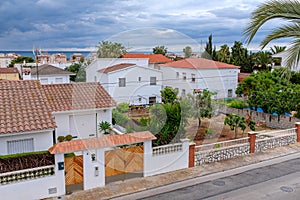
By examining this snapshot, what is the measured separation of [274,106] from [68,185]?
14.6 metres

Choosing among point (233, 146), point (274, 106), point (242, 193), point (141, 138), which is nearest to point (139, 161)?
point (141, 138)

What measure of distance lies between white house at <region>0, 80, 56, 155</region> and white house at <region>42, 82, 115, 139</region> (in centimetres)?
181

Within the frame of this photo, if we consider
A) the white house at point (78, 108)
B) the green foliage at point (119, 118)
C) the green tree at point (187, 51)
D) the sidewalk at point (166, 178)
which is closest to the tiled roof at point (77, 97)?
the white house at point (78, 108)

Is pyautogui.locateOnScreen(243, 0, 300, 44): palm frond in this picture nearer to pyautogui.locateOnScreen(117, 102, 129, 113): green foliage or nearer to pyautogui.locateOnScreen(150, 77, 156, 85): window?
pyautogui.locateOnScreen(117, 102, 129, 113): green foliage

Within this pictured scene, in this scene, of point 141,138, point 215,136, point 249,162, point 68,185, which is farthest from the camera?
point 215,136

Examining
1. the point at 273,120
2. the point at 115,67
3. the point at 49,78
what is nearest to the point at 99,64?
the point at 115,67

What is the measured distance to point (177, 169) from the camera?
441 inches

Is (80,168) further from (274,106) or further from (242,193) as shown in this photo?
(274,106)

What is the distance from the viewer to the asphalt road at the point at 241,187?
30.0 feet

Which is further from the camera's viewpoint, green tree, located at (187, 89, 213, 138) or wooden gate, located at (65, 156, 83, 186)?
green tree, located at (187, 89, 213, 138)

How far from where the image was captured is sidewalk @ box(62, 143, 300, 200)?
919 centimetres

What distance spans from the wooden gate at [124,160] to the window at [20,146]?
306 cm

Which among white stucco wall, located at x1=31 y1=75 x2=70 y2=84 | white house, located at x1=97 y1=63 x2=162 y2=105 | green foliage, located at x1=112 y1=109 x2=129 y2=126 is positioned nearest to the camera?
green foliage, located at x1=112 y1=109 x2=129 y2=126

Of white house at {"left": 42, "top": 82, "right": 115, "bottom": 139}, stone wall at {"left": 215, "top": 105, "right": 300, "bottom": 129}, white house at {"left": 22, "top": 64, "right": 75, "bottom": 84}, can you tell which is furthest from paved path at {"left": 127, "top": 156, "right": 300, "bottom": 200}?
white house at {"left": 22, "top": 64, "right": 75, "bottom": 84}
